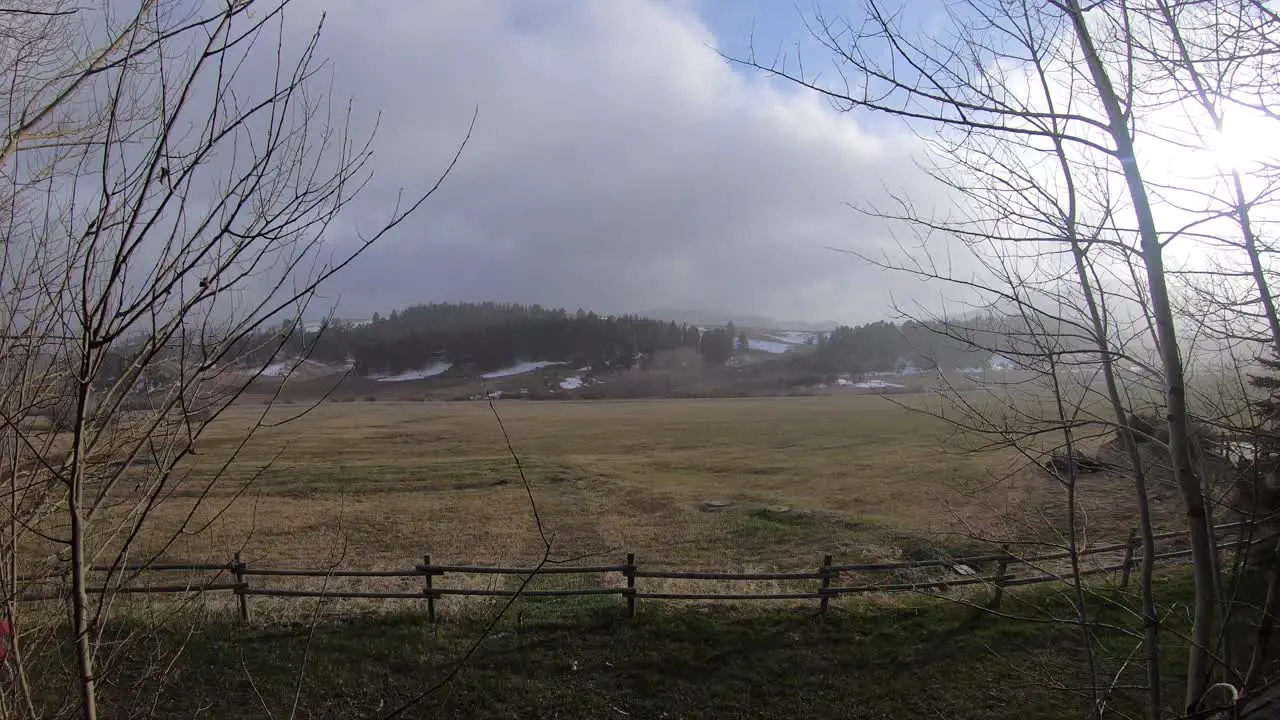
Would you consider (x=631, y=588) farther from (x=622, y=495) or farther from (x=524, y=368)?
(x=524, y=368)

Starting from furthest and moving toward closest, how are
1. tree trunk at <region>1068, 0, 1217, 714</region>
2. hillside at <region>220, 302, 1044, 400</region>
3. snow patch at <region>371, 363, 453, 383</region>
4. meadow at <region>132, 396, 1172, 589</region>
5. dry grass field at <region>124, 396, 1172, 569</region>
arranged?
snow patch at <region>371, 363, 453, 383</region>
hillside at <region>220, 302, 1044, 400</region>
dry grass field at <region>124, 396, 1172, 569</region>
meadow at <region>132, 396, 1172, 589</region>
tree trunk at <region>1068, 0, 1217, 714</region>

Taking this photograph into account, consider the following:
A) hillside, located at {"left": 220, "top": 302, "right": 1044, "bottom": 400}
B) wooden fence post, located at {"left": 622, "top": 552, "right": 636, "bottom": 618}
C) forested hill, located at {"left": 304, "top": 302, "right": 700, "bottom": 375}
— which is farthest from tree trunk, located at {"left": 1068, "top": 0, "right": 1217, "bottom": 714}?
forested hill, located at {"left": 304, "top": 302, "right": 700, "bottom": 375}

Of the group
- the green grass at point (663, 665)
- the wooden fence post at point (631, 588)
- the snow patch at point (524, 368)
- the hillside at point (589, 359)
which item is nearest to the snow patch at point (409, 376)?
the hillside at point (589, 359)

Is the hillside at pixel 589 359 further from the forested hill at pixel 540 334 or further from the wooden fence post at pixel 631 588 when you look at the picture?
the wooden fence post at pixel 631 588

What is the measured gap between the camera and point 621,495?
104ft

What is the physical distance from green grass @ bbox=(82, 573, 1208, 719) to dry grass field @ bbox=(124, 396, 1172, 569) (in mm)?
1670

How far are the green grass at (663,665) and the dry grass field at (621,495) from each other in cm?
167

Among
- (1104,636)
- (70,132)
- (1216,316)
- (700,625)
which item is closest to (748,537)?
(700,625)

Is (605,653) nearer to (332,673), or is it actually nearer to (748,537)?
(332,673)

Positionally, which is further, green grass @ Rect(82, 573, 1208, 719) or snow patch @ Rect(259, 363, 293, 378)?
green grass @ Rect(82, 573, 1208, 719)

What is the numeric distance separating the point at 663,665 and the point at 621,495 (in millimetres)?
21204

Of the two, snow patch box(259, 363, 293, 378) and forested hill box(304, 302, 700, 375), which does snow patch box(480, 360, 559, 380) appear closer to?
forested hill box(304, 302, 700, 375)

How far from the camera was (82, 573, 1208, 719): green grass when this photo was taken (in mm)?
9172

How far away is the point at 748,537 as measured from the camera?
2266cm
